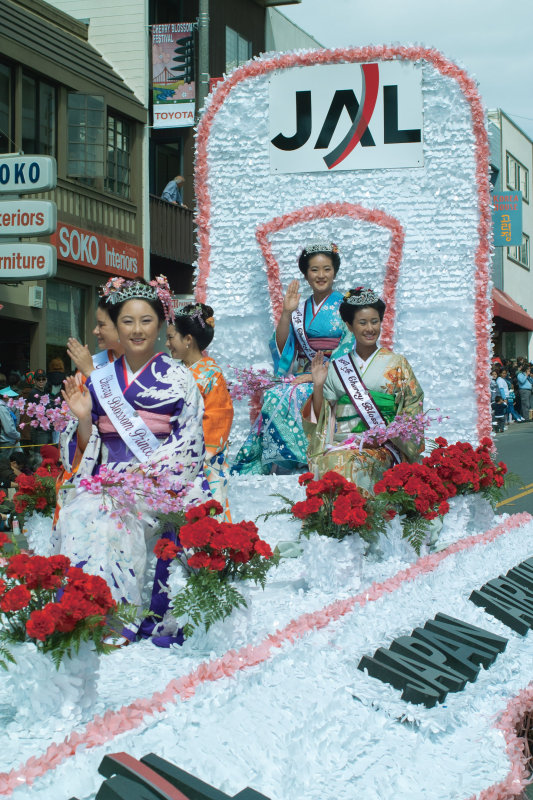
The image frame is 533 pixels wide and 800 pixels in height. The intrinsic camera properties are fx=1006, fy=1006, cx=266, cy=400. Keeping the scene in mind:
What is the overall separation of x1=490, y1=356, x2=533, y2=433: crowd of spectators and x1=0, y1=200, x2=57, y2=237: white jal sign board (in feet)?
43.5

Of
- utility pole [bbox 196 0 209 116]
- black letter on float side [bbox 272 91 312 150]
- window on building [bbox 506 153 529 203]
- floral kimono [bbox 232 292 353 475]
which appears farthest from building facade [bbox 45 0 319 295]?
window on building [bbox 506 153 529 203]

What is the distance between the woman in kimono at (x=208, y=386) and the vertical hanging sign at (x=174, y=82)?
11.4 meters

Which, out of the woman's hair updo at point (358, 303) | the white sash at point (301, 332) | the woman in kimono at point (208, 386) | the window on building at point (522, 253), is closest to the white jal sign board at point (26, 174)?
the white sash at point (301, 332)

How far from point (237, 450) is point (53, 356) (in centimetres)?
884

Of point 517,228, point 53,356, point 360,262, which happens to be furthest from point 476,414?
point 517,228

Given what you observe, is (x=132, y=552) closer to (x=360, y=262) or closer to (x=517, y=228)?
(x=360, y=262)

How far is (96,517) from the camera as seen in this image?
3744 mm

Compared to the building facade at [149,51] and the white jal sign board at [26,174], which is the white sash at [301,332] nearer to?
the white jal sign board at [26,174]

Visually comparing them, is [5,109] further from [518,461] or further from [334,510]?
[334,510]

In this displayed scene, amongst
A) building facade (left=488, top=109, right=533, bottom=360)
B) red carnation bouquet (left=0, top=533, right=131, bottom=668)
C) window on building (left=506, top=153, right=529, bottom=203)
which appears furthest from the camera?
window on building (left=506, top=153, right=529, bottom=203)

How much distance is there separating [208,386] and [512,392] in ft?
62.5

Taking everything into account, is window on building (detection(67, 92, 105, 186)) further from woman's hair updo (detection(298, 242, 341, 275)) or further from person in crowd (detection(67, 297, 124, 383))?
person in crowd (detection(67, 297, 124, 383))

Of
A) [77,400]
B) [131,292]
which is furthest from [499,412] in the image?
[77,400]

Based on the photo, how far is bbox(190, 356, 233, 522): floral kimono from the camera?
4.81m
